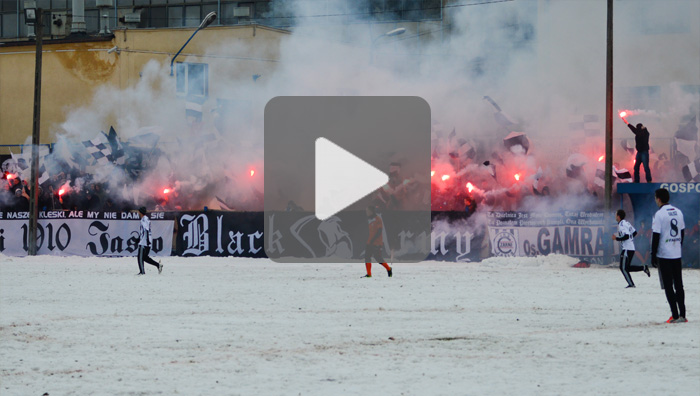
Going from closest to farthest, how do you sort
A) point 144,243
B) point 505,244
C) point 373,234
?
point 373,234 → point 144,243 → point 505,244

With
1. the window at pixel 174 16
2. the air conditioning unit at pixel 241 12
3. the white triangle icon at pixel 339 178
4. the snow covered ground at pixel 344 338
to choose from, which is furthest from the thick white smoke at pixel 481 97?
the snow covered ground at pixel 344 338

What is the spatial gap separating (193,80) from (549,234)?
19264mm

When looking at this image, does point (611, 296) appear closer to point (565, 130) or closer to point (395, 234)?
point (395, 234)

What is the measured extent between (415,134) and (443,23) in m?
5.77

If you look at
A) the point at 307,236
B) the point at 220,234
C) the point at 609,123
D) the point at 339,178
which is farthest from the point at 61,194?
the point at 609,123

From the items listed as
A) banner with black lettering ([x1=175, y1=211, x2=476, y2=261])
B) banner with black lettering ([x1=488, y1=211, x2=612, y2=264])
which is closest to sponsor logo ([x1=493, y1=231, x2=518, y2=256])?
banner with black lettering ([x1=488, y1=211, x2=612, y2=264])

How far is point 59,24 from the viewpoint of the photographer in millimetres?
44844

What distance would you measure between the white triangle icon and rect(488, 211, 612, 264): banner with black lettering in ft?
14.8

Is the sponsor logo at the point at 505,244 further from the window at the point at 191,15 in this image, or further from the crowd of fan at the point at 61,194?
the window at the point at 191,15

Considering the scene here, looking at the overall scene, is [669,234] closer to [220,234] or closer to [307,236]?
[307,236]

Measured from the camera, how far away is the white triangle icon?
26.7m

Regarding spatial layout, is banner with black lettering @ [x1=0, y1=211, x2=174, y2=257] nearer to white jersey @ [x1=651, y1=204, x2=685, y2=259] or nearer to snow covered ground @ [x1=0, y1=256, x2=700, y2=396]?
snow covered ground @ [x1=0, y1=256, x2=700, y2=396]

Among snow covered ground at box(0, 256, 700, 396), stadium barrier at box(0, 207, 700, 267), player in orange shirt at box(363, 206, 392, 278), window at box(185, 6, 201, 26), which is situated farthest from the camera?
window at box(185, 6, 201, 26)
